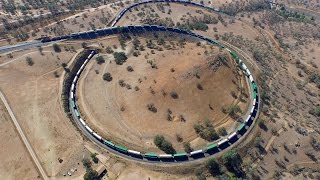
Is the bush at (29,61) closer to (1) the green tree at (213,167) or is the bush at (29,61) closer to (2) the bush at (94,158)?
(2) the bush at (94,158)

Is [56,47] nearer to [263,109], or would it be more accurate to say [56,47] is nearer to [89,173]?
[89,173]

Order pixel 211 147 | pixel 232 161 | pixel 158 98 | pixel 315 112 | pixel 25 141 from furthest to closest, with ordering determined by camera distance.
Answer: pixel 315 112 → pixel 158 98 → pixel 211 147 → pixel 25 141 → pixel 232 161

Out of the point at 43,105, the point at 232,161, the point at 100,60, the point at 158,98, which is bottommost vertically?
the point at 232,161

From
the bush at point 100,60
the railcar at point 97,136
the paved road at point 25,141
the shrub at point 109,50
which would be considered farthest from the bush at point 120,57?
the paved road at point 25,141

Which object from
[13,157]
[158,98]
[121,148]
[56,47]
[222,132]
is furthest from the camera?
[56,47]

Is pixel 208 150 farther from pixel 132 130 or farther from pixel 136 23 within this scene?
pixel 136 23

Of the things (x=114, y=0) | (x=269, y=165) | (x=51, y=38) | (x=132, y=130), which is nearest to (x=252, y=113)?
(x=269, y=165)

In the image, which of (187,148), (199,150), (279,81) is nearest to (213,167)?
(199,150)
